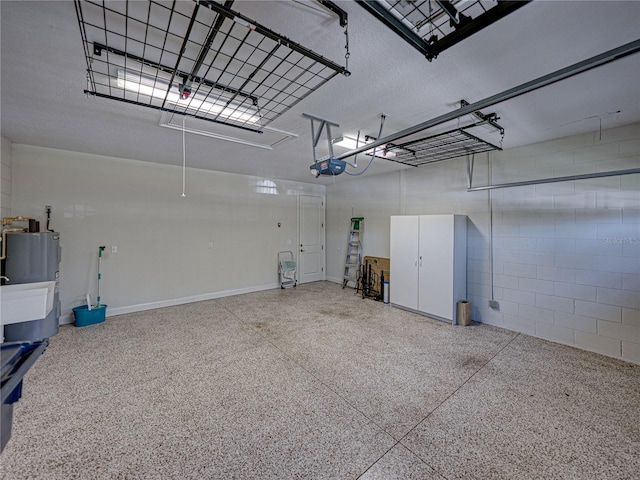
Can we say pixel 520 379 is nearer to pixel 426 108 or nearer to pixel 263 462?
pixel 263 462

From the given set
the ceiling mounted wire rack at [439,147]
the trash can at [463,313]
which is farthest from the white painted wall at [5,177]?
the trash can at [463,313]

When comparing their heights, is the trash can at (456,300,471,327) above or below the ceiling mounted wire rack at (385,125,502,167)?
below

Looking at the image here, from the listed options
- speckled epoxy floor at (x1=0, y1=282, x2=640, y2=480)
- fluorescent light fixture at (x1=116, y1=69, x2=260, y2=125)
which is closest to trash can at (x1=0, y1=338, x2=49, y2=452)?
speckled epoxy floor at (x1=0, y1=282, x2=640, y2=480)

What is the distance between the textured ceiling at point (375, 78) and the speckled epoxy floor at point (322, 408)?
8.73 feet

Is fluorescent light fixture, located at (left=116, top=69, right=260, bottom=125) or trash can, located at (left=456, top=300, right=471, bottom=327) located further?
trash can, located at (left=456, top=300, right=471, bottom=327)

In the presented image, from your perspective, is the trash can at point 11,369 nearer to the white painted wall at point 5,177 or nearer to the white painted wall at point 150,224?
the white painted wall at point 5,177

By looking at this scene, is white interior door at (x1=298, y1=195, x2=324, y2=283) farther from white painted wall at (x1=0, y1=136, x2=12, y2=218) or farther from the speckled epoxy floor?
white painted wall at (x1=0, y1=136, x2=12, y2=218)

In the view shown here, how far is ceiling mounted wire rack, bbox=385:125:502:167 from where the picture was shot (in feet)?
10.5

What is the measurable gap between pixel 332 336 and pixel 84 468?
2.60 metres

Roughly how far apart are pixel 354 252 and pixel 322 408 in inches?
176

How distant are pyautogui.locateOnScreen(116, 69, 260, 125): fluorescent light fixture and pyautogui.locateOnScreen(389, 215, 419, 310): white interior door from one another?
3054 millimetres

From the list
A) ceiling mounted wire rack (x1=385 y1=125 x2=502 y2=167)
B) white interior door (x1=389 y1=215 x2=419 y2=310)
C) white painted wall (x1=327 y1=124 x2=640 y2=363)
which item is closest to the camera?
white painted wall (x1=327 y1=124 x2=640 y2=363)

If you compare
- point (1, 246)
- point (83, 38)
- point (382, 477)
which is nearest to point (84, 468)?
point (382, 477)

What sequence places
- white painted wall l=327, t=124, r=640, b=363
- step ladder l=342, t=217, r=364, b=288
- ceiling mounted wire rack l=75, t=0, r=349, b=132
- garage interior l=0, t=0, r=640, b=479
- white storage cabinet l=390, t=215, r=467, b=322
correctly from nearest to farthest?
ceiling mounted wire rack l=75, t=0, r=349, b=132, garage interior l=0, t=0, r=640, b=479, white painted wall l=327, t=124, r=640, b=363, white storage cabinet l=390, t=215, r=467, b=322, step ladder l=342, t=217, r=364, b=288
